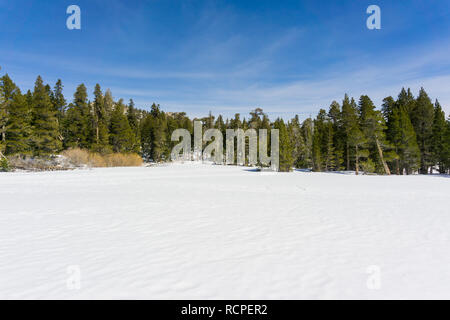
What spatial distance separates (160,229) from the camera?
23.0 feet

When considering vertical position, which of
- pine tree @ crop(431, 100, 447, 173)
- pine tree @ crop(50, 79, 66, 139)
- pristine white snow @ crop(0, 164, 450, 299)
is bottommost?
pristine white snow @ crop(0, 164, 450, 299)

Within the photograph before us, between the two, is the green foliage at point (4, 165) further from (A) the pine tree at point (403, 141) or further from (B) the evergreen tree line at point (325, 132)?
(A) the pine tree at point (403, 141)

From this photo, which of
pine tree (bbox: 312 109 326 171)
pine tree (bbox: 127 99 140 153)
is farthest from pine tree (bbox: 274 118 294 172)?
pine tree (bbox: 127 99 140 153)

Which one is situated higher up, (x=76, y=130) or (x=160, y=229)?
(x=76, y=130)

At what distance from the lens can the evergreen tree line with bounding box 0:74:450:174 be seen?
109ft

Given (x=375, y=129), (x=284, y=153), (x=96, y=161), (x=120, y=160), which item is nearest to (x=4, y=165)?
(x=96, y=161)

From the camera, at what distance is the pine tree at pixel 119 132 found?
164 ft

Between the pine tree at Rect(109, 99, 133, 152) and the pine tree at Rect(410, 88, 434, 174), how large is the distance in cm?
5753

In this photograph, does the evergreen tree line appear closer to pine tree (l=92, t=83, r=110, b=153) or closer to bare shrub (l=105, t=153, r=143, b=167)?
pine tree (l=92, t=83, r=110, b=153)
